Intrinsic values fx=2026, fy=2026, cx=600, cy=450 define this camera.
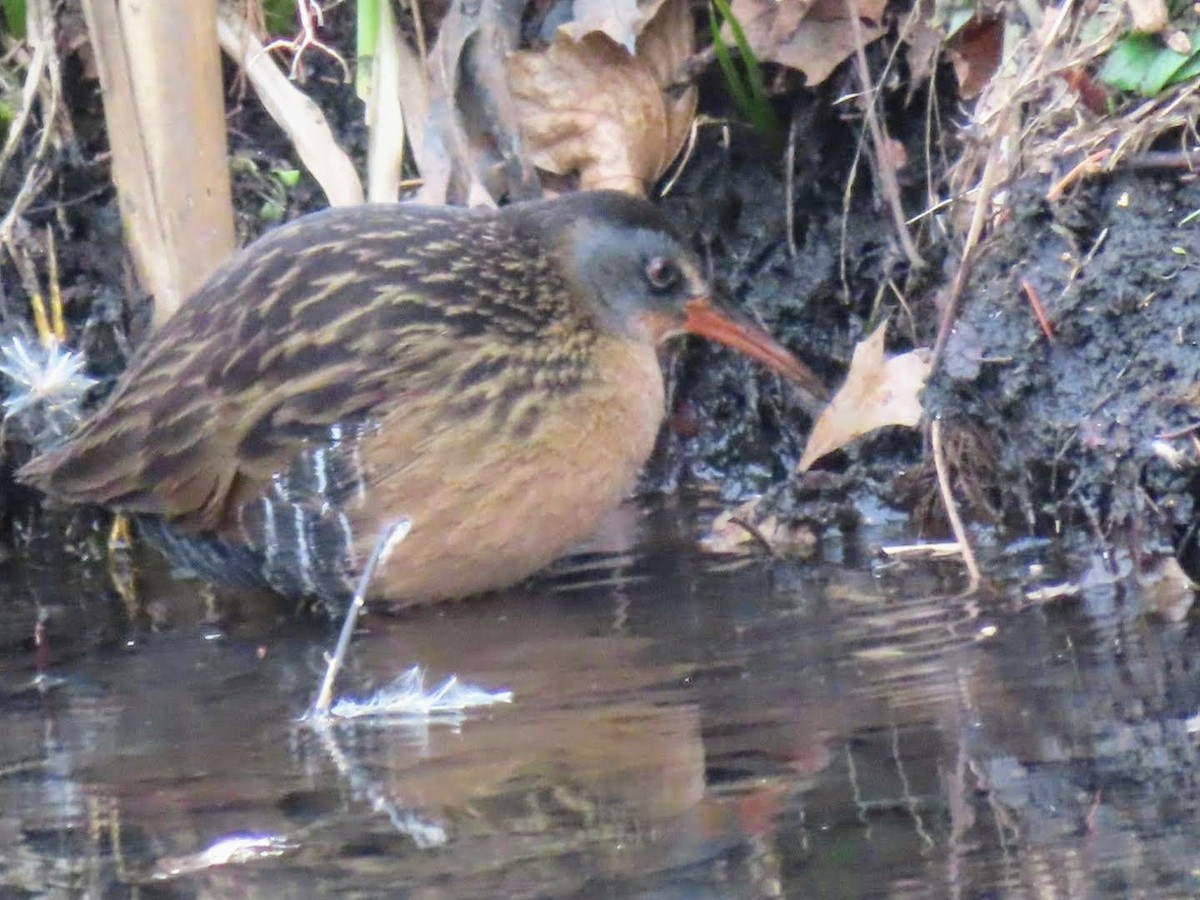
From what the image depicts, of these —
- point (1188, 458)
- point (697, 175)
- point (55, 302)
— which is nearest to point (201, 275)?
point (55, 302)

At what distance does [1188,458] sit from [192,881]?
180 centimetres

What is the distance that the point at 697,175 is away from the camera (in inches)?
178

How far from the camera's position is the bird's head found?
13.1 feet

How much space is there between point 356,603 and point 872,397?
1.21 m

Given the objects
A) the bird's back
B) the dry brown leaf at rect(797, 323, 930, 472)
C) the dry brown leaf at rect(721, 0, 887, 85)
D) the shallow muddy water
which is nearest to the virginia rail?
the bird's back

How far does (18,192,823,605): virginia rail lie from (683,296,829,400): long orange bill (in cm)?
16

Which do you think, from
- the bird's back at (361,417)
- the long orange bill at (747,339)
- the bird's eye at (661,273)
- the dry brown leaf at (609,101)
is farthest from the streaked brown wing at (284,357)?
the dry brown leaf at (609,101)

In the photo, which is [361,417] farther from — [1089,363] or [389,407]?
[1089,363]

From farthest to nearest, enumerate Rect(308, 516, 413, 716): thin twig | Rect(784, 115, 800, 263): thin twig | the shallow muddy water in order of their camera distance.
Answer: Rect(784, 115, 800, 263): thin twig, Rect(308, 516, 413, 716): thin twig, the shallow muddy water

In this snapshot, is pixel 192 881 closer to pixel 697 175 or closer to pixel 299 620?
pixel 299 620

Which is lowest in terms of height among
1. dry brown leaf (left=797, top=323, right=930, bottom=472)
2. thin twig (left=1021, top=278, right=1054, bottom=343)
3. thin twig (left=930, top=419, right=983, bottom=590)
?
thin twig (left=930, top=419, right=983, bottom=590)

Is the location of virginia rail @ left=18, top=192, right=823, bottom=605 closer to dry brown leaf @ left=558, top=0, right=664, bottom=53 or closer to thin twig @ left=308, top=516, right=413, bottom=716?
thin twig @ left=308, top=516, right=413, bottom=716

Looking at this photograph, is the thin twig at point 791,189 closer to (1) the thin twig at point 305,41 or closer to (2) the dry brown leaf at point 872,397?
(2) the dry brown leaf at point 872,397

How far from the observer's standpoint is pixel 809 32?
4.21 metres
